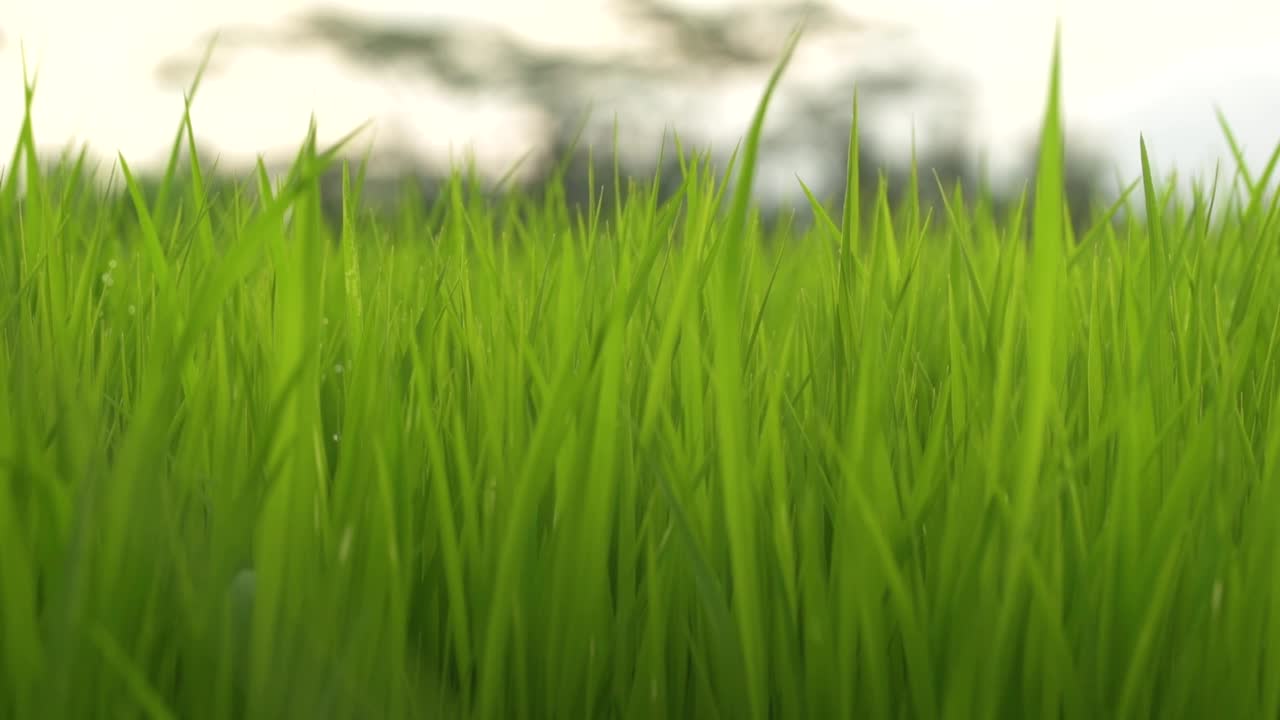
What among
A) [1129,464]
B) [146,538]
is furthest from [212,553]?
[1129,464]

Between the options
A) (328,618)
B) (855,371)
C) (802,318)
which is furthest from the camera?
(802,318)

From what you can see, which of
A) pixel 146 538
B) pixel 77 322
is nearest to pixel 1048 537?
pixel 146 538

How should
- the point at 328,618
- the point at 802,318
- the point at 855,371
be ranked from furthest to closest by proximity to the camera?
the point at 802,318, the point at 855,371, the point at 328,618

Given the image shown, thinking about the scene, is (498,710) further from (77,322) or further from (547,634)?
(77,322)

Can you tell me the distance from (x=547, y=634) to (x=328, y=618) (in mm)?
134

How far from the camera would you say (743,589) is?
58 cm

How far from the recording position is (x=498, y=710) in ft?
2.01

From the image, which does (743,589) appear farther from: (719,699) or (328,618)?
(328,618)

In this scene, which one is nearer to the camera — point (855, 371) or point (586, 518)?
point (586, 518)

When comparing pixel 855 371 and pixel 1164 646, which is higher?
pixel 855 371

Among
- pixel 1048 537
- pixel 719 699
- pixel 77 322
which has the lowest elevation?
pixel 719 699

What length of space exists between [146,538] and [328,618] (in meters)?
0.11

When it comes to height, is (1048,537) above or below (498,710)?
above

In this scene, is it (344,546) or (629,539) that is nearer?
(344,546)
